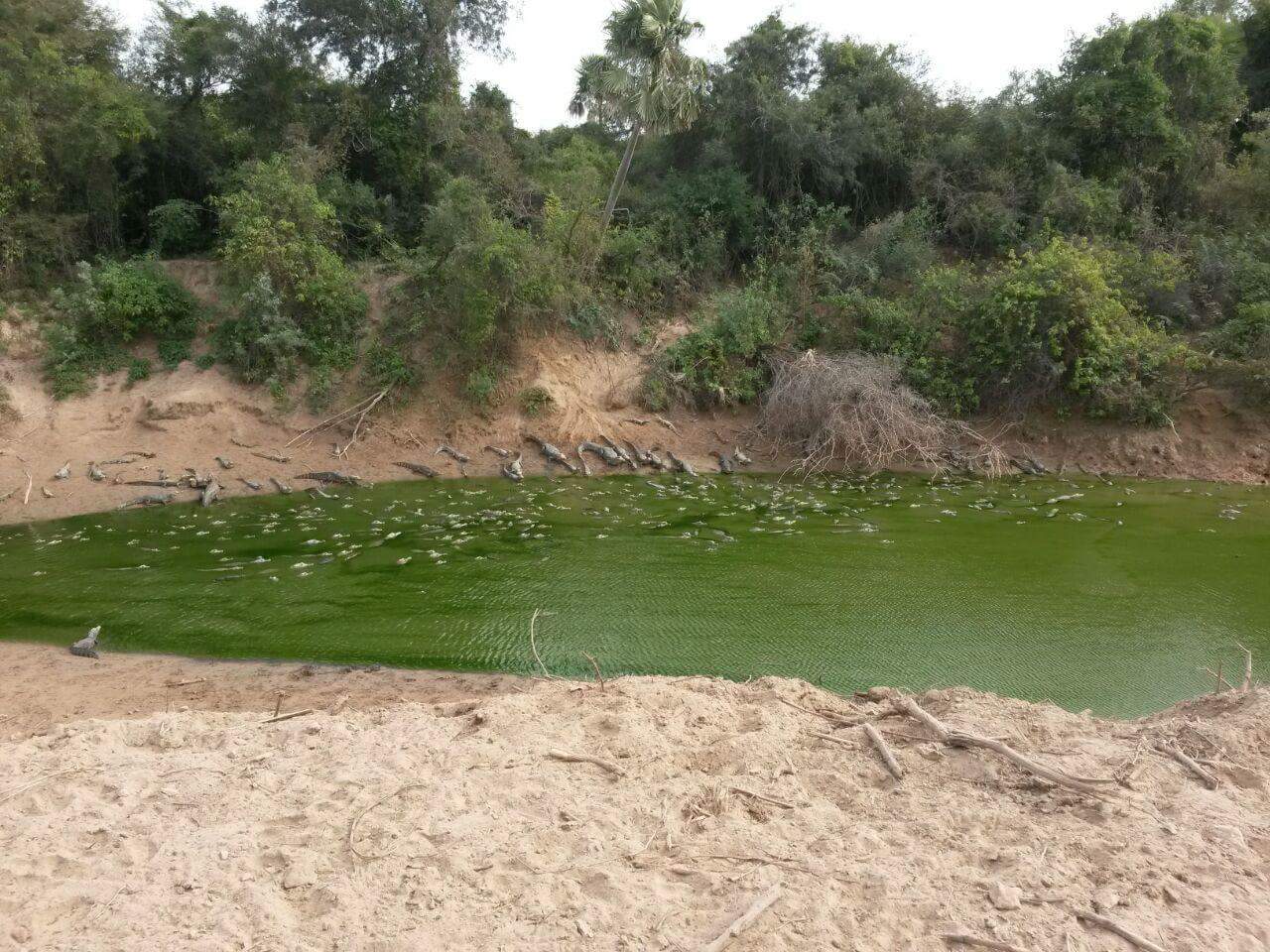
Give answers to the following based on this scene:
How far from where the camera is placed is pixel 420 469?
13.9 m

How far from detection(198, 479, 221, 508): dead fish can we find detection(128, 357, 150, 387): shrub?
3.57 m

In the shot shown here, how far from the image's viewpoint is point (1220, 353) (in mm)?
14547

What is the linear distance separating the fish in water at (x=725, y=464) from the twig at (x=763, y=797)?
10810mm

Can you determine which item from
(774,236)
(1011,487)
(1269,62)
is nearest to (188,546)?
(1011,487)

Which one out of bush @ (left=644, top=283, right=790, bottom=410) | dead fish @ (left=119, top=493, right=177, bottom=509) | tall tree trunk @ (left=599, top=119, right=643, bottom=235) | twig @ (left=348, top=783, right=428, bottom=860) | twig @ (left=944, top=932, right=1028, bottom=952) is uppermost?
tall tree trunk @ (left=599, top=119, right=643, bottom=235)

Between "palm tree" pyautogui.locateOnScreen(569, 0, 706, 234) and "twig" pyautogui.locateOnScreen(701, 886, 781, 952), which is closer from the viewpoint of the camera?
"twig" pyautogui.locateOnScreen(701, 886, 781, 952)

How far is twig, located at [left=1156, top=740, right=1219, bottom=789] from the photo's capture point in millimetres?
3547

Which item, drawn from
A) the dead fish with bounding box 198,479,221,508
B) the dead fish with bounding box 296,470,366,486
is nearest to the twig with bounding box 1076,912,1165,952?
the dead fish with bounding box 198,479,221,508

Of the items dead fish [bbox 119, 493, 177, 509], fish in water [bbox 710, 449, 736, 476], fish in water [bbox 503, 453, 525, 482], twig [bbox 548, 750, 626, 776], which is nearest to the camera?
twig [bbox 548, 750, 626, 776]

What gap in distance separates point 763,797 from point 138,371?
49.6ft

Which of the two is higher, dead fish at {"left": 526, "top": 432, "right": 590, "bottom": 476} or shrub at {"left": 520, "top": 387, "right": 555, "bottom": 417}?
shrub at {"left": 520, "top": 387, "right": 555, "bottom": 417}

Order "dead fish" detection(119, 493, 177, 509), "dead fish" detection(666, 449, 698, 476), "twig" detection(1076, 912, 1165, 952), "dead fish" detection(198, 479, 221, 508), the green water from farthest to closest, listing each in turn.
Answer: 1. "dead fish" detection(666, 449, 698, 476)
2. "dead fish" detection(198, 479, 221, 508)
3. "dead fish" detection(119, 493, 177, 509)
4. the green water
5. "twig" detection(1076, 912, 1165, 952)

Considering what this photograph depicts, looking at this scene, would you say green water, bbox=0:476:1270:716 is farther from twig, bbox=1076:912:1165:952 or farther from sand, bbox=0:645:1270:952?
twig, bbox=1076:912:1165:952

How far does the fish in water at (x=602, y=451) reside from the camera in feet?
47.2
